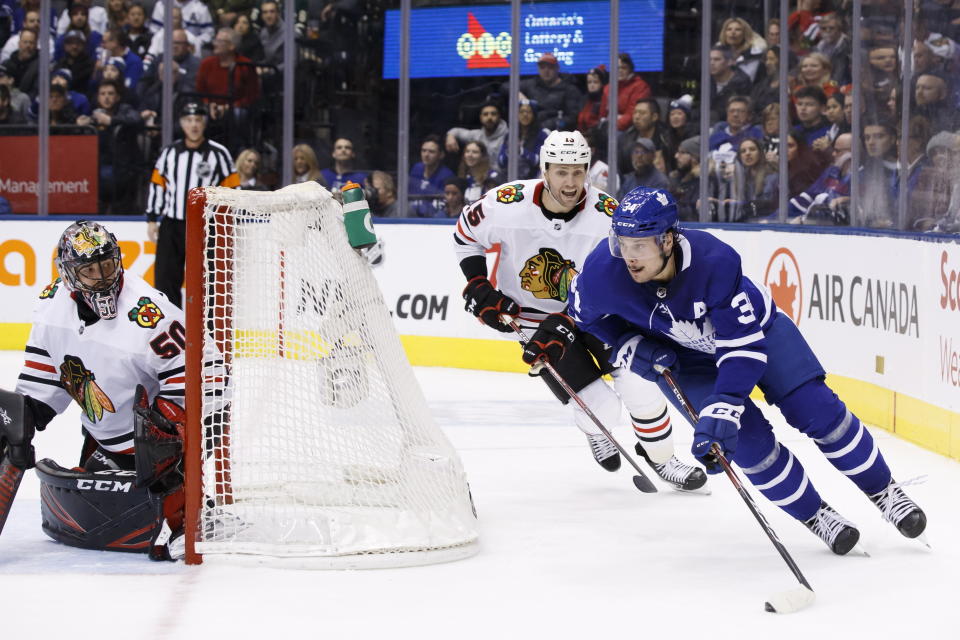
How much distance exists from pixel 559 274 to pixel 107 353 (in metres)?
1.66

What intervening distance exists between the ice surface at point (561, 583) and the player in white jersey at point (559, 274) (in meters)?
0.24

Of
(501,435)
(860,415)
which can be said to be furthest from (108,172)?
(860,415)

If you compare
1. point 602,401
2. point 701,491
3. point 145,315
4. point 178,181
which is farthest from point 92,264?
point 178,181

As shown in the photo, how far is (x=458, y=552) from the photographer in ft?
11.5

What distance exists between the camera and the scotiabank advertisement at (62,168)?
880 centimetres

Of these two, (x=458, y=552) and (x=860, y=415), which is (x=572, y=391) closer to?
(x=458, y=552)

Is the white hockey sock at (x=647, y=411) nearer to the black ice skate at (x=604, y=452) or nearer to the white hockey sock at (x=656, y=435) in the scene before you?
the white hockey sock at (x=656, y=435)

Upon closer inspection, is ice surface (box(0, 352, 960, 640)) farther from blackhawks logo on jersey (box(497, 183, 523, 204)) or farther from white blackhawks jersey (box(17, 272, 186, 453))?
blackhawks logo on jersey (box(497, 183, 523, 204))

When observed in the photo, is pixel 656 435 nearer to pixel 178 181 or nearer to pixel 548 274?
pixel 548 274

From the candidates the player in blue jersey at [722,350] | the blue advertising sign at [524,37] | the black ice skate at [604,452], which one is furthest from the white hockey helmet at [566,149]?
the blue advertising sign at [524,37]

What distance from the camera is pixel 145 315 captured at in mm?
3459

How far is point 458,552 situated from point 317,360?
62cm

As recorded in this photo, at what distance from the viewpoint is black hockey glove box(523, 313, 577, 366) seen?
4.25 meters

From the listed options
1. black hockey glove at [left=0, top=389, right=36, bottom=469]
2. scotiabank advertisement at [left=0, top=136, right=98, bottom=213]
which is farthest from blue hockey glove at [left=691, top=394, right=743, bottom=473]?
scotiabank advertisement at [left=0, top=136, right=98, bottom=213]
